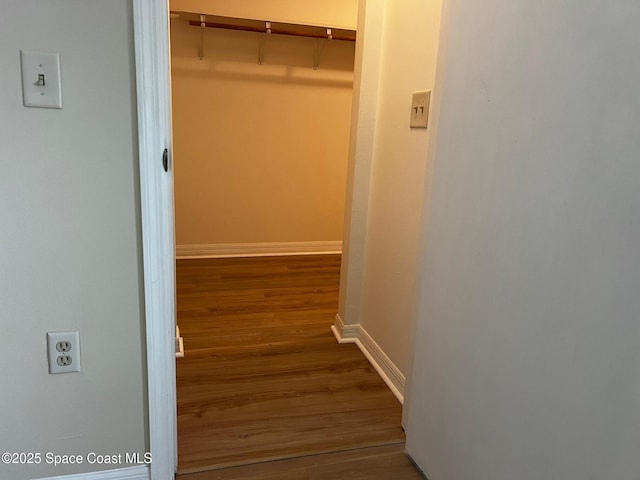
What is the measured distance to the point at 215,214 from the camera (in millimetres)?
3848

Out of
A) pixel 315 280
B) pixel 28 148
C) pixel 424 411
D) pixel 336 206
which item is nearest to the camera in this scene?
pixel 28 148

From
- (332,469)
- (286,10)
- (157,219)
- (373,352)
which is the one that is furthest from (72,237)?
(286,10)

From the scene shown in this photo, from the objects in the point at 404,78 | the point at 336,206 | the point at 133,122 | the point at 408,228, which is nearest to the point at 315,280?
the point at 336,206

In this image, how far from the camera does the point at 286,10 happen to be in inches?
142

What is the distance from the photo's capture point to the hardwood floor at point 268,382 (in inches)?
65.9

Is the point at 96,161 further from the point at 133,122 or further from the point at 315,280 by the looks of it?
the point at 315,280

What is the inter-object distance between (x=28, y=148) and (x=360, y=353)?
1.75 meters

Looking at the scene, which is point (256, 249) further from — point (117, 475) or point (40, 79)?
point (40, 79)

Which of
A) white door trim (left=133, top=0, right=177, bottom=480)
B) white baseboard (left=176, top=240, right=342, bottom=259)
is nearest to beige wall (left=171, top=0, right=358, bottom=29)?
white baseboard (left=176, top=240, right=342, bottom=259)

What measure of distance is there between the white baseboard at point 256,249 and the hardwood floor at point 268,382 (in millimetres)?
609

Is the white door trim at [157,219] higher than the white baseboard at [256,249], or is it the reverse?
the white door trim at [157,219]

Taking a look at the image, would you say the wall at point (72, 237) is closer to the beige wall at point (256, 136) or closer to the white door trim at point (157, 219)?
the white door trim at point (157, 219)

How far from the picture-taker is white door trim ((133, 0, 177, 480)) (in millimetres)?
1150

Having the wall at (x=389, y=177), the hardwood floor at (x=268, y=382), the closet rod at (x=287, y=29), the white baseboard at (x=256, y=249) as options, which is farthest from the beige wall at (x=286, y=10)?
the hardwood floor at (x=268, y=382)
